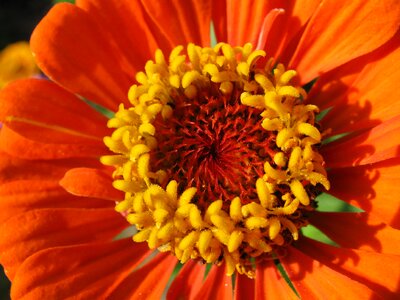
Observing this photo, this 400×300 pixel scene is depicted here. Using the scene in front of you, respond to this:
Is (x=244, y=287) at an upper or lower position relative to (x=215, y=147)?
lower

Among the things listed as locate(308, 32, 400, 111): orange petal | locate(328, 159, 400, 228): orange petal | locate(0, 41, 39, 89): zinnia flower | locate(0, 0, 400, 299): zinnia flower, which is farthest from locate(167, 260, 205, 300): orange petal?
locate(0, 41, 39, 89): zinnia flower

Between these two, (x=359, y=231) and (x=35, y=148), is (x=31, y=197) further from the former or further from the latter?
(x=359, y=231)

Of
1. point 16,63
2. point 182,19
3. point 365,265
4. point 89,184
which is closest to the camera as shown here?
point 365,265

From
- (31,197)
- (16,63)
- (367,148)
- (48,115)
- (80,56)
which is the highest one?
(367,148)

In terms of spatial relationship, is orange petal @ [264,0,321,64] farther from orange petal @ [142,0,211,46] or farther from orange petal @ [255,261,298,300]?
orange petal @ [255,261,298,300]

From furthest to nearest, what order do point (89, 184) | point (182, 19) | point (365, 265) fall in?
point (182, 19) < point (89, 184) < point (365, 265)

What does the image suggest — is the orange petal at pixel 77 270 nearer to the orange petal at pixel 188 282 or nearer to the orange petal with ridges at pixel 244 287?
the orange petal at pixel 188 282

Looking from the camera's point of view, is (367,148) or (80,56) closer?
(367,148)

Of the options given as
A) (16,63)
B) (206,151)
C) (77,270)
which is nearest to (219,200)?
(206,151)
